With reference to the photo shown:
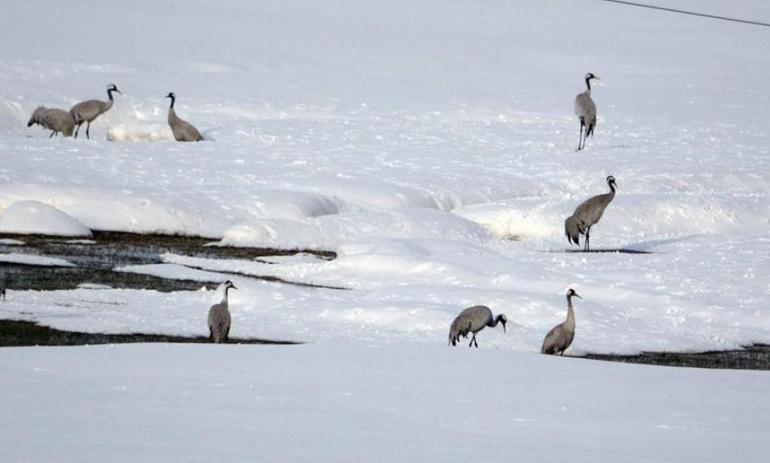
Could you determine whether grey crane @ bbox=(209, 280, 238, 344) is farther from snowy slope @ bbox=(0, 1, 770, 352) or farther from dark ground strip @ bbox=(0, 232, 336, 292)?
dark ground strip @ bbox=(0, 232, 336, 292)

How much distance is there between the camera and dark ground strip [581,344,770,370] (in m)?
14.1

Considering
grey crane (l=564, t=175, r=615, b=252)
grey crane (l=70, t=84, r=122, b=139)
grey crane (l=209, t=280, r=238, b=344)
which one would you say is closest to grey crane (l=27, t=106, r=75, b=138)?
grey crane (l=70, t=84, r=122, b=139)

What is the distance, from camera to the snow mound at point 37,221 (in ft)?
66.7

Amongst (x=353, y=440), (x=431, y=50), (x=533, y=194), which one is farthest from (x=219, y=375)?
(x=431, y=50)

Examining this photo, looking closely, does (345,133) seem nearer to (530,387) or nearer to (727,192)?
(727,192)

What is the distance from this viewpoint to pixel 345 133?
102 feet

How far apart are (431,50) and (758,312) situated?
28943 mm

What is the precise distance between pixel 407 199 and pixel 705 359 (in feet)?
35.6

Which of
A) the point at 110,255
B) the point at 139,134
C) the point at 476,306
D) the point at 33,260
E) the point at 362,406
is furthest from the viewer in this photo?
the point at 139,134

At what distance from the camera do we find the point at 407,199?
2489 cm

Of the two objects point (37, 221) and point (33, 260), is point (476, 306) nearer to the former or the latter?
point (33, 260)

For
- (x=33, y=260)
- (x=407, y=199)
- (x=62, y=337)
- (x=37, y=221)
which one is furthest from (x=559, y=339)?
(x=407, y=199)

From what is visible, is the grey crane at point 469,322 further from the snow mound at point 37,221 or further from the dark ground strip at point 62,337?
the snow mound at point 37,221

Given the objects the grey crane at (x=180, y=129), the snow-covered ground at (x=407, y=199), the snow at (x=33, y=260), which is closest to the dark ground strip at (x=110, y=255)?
the snow at (x=33, y=260)
